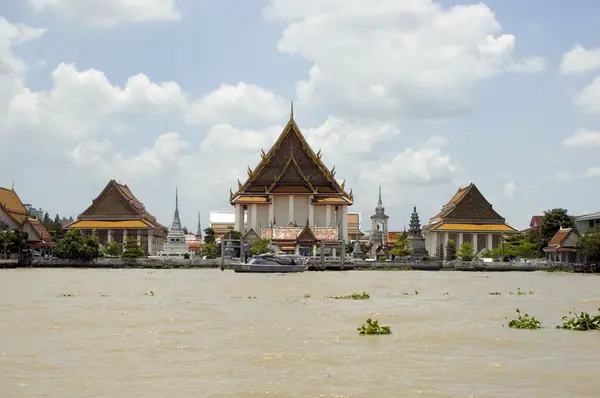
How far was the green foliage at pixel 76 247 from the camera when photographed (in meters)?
67.8

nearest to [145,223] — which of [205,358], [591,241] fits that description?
[591,241]

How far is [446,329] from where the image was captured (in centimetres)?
1806

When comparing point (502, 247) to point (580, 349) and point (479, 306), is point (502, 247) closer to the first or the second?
point (479, 306)

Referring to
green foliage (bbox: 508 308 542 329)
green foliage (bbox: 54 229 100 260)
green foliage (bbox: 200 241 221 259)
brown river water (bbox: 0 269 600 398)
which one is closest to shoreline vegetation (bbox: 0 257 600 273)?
green foliage (bbox: 54 229 100 260)

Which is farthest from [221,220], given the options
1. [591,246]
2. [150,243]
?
[591,246]

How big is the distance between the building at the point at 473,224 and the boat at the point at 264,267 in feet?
124

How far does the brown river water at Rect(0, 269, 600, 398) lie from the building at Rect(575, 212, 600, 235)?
4861cm

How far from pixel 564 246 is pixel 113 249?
41.7 meters

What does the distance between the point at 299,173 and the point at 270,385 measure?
246ft

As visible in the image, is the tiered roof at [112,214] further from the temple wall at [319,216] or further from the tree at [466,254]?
the tree at [466,254]

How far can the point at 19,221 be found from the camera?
76.9 meters

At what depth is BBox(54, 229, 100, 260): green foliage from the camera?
67812 millimetres

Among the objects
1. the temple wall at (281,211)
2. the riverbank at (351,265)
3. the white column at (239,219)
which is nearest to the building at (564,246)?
the riverbank at (351,265)

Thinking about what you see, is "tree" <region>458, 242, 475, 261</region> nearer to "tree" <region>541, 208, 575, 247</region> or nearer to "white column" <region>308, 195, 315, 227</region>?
"tree" <region>541, 208, 575, 247</region>
